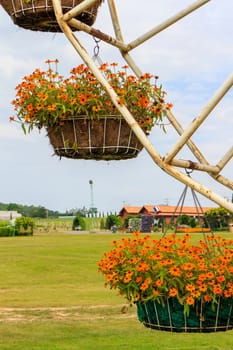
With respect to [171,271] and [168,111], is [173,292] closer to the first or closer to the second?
[171,271]

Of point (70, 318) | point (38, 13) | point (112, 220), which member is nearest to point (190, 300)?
point (38, 13)

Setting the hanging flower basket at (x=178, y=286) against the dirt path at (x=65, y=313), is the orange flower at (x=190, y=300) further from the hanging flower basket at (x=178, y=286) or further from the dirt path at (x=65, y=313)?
the dirt path at (x=65, y=313)

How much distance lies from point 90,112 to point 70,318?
8.54m

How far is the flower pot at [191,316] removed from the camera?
12.4 feet

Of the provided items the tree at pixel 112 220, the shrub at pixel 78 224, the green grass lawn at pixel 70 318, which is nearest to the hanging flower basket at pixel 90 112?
Result: the green grass lawn at pixel 70 318

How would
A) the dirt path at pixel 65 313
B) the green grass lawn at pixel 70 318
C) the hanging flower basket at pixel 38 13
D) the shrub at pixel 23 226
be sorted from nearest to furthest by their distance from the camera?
the hanging flower basket at pixel 38 13 < the green grass lawn at pixel 70 318 < the dirt path at pixel 65 313 < the shrub at pixel 23 226

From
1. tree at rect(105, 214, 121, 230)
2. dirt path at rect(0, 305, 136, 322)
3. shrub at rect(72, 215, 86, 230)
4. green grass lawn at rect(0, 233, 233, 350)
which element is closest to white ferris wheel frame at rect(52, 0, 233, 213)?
green grass lawn at rect(0, 233, 233, 350)

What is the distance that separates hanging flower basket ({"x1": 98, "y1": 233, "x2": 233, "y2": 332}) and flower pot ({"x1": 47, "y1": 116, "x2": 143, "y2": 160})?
60cm

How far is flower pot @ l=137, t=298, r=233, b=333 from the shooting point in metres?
3.77

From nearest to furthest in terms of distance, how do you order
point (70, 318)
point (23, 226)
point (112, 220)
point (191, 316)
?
point (191, 316)
point (70, 318)
point (23, 226)
point (112, 220)

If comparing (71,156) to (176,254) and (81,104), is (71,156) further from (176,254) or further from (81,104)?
(176,254)

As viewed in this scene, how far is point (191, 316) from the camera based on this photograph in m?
3.79

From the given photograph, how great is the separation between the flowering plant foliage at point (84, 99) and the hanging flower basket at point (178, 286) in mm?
727

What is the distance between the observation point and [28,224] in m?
53.4
